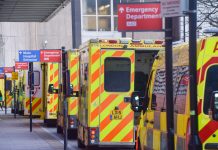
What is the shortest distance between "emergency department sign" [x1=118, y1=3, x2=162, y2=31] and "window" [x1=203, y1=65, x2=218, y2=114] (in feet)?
3.32

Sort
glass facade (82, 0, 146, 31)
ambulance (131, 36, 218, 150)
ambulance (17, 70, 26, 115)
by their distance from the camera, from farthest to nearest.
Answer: glass facade (82, 0, 146, 31) → ambulance (17, 70, 26, 115) → ambulance (131, 36, 218, 150)

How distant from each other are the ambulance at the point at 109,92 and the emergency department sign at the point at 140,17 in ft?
22.3

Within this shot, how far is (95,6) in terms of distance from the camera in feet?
172

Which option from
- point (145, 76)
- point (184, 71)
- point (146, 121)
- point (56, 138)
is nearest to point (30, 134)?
point (56, 138)

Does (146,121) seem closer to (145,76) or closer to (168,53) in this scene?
(168,53)

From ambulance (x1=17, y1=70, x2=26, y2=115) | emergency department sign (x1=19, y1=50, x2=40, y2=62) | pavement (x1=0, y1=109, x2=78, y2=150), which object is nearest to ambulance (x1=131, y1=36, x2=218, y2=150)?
pavement (x1=0, y1=109, x2=78, y2=150)

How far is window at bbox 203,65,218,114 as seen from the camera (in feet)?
30.7

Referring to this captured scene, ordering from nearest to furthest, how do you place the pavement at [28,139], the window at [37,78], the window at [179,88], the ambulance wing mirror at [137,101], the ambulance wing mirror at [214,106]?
the ambulance wing mirror at [214,106]
the window at [179,88]
the ambulance wing mirror at [137,101]
the pavement at [28,139]
the window at [37,78]

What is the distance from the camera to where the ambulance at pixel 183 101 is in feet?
30.4

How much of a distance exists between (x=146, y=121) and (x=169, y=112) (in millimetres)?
3329

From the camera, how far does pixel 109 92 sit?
1777 centimetres

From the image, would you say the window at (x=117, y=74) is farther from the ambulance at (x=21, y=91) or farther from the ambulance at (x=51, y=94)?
the ambulance at (x=21, y=91)

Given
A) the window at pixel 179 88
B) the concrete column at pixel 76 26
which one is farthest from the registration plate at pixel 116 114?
the concrete column at pixel 76 26

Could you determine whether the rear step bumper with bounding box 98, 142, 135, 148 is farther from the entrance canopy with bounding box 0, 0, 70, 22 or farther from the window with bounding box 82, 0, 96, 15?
the window with bounding box 82, 0, 96, 15
